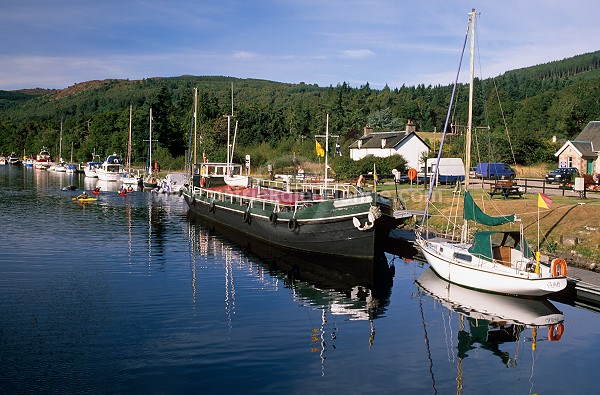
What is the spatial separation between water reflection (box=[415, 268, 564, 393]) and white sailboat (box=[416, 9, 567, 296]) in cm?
60

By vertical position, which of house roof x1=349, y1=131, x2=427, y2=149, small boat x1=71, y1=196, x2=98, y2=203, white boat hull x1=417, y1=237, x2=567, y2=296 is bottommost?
white boat hull x1=417, y1=237, x2=567, y2=296

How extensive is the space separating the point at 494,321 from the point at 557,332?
92.8 inches

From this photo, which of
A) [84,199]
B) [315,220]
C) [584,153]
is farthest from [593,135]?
[84,199]

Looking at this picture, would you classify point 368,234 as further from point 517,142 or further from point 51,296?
point 517,142

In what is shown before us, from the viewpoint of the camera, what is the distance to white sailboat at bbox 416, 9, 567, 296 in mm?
24375

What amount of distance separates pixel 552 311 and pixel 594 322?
5.96 feet

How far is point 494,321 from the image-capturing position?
2308cm

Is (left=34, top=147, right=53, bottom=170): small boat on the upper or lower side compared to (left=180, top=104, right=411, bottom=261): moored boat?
upper

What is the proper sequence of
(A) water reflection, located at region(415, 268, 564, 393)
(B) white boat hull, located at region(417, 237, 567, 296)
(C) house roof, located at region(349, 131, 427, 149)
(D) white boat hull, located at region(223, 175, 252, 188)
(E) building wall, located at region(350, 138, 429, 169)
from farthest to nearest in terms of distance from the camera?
(C) house roof, located at region(349, 131, 427, 149), (E) building wall, located at region(350, 138, 429, 169), (D) white boat hull, located at region(223, 175, 252, 188), (B) white boat hull, located at region(417, 237, 567, 296), (A) water reflection, located at region(415, 268, 564, 393)

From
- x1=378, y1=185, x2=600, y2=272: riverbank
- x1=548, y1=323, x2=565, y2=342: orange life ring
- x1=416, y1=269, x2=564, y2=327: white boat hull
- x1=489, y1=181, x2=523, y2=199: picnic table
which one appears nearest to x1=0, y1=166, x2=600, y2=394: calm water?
x1=548, y1=323, x2=565, y2=342: orange life ring

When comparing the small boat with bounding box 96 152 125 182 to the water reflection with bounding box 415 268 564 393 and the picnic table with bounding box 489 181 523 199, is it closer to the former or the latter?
the picnic table with bounding box 489 181 523 199

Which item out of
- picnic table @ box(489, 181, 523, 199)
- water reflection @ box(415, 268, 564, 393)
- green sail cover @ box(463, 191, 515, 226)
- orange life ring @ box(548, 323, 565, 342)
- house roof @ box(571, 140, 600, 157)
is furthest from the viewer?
house roof @ box(571, 140, 600, 157)

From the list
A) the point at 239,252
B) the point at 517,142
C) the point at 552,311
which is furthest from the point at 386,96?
the point at 552,311

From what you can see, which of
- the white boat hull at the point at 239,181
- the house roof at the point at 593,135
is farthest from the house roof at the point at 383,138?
the white boat hull at the point at 239,181
